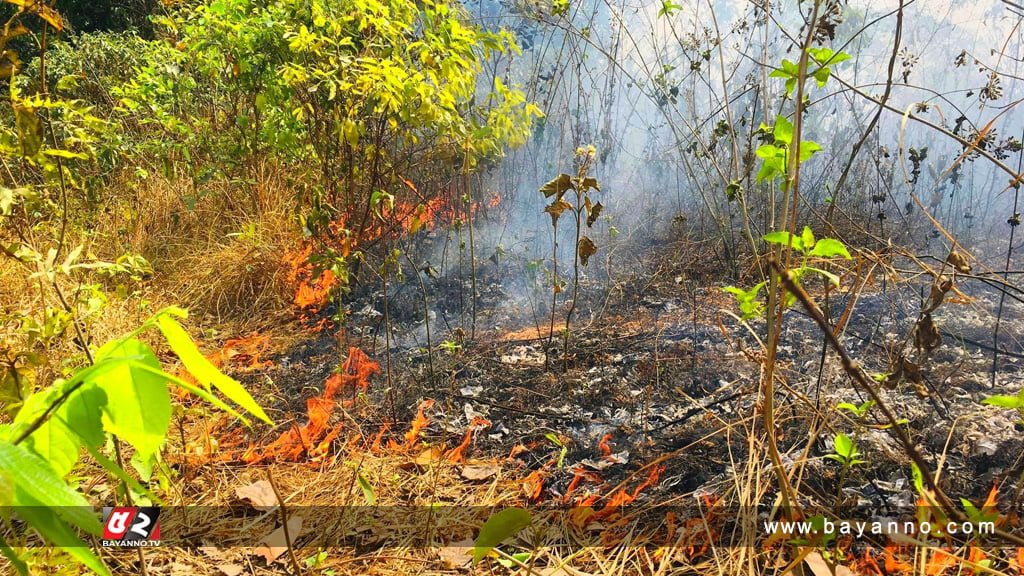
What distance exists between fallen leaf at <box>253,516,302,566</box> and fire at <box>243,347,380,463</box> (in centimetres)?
30

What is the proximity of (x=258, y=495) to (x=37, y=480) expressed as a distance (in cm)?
121

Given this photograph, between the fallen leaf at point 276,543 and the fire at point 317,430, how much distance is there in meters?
0.30

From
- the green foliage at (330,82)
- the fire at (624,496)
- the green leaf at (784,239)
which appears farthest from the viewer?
the green foliage at (330,82)

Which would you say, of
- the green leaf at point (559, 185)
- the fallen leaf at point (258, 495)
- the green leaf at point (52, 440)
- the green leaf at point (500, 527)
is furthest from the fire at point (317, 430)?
the green leaf at point (52, 440)

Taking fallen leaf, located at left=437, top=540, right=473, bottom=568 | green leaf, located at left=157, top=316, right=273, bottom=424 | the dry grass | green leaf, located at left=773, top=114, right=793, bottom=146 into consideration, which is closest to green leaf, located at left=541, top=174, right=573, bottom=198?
green leaf, located at left=773, top=114, right=793, bottom=146

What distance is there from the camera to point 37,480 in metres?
0.29

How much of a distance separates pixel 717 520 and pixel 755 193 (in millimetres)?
3084

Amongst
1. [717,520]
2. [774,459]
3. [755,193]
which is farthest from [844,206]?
[774,459]

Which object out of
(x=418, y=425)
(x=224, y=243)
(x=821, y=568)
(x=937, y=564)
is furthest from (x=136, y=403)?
(x=224, y=243)

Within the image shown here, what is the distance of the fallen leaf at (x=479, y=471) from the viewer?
55.5 inches

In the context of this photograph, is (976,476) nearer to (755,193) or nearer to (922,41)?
(755,193)

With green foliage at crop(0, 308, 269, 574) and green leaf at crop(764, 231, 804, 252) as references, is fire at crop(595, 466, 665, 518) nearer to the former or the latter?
green leaf at crop(764, 231, 804, 252)

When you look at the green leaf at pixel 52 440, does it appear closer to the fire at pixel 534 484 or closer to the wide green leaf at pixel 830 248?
the wide green leaf at pixel 830 248

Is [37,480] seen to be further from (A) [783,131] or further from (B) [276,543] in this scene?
(B) [276,543]
